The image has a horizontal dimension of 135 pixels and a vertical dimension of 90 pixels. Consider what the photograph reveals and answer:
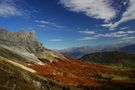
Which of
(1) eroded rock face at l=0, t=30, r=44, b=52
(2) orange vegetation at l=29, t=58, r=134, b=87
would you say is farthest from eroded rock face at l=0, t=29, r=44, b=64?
(2) orange vegetation at l=29, t=58, r=134, b=87

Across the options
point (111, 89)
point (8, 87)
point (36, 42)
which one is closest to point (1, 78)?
point (8, 87)

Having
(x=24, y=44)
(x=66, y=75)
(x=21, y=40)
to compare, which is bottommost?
(x=66, y=75)

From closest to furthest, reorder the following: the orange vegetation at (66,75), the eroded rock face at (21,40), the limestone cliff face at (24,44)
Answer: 1. the orange vegetation at (66,75)
2. the limestone cliff face at (24,44)
3. the eroded rock face at (21,40)

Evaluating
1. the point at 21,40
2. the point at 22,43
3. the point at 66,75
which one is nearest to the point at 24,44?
the point at 22,43

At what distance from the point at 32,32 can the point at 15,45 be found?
67.5ft

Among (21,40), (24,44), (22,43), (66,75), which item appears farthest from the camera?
(24,44)

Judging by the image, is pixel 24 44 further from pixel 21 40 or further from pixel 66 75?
pixel 66 75

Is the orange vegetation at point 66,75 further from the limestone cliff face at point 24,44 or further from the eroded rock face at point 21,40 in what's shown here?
the eroded rock face at point 21,40

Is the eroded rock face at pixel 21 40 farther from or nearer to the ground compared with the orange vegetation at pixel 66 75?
farther from the ground

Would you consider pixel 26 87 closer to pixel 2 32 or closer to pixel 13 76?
pixel 13 76

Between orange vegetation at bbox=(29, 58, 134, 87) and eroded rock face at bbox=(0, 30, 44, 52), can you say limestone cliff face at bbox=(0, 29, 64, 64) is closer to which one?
eroded rock face at bbox=(0, 30, 44, 52)

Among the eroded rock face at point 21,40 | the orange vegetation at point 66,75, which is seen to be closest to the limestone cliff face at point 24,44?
the eroded rock face at point 21,40

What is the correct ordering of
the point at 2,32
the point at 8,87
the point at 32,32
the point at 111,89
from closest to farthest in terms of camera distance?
the point at 8,87 < the point at 111,89 < the point at 2,32 < the point at 32,32

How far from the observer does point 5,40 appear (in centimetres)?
7562
